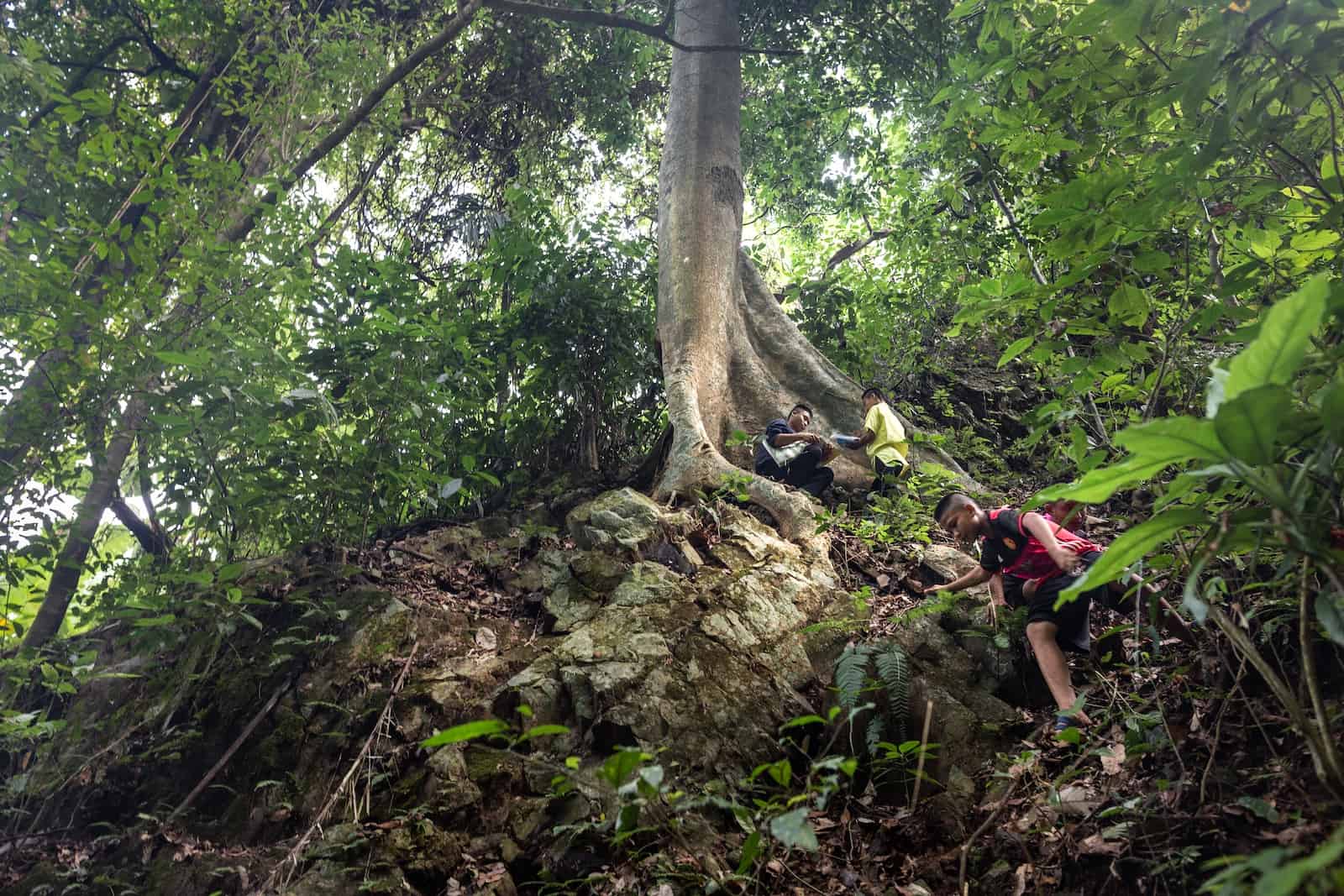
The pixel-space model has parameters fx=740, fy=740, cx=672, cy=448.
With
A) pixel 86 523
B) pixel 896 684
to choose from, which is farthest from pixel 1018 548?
pixel 86 523

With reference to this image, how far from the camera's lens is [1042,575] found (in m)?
3.44

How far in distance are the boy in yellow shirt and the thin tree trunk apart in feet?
16.5

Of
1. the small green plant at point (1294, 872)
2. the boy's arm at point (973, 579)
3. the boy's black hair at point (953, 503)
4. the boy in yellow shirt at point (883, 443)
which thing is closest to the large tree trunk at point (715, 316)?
the boy in yellow shirt at point (883, 443)

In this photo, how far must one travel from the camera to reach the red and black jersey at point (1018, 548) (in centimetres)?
346

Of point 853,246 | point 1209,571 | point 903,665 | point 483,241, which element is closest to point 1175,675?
point 1209,571

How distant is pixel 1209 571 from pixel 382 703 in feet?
11.8

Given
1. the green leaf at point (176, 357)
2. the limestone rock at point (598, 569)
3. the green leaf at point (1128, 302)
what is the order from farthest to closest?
the limestone rock at point (598, 569) < the green leaf at point (176, 357) < the green leaf at point (1128, 302)

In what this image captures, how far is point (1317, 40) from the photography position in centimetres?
194

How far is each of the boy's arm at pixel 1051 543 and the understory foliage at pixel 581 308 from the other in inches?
14.9

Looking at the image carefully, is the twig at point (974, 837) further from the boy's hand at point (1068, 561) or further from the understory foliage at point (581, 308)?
the boy's hand at point (1068, 561)

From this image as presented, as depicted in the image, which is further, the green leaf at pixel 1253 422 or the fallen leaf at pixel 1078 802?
the fallen leaf at pixel 1078 802

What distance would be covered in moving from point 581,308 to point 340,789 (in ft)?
13.6

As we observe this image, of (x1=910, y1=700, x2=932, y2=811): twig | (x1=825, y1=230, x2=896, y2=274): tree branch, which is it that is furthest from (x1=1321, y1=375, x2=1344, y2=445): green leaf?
(x1=825, y1=230, x2=896, y2=274): tree branch

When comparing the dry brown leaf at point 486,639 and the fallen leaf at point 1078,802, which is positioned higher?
the dry brown leaf at point 486,639
